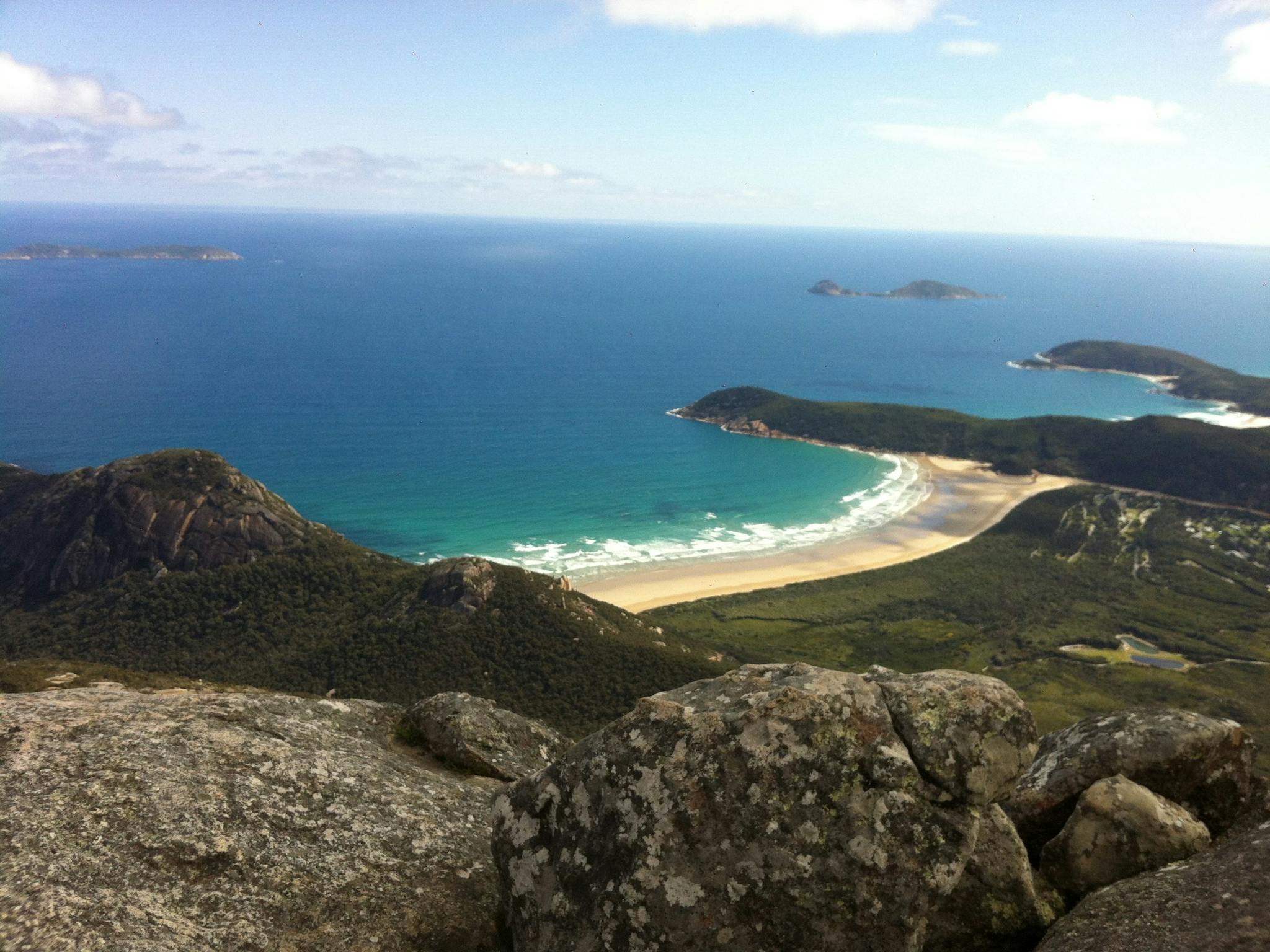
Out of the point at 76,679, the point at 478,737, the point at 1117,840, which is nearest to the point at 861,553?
the point at 478,737

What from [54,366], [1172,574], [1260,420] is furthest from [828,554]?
[54,366]

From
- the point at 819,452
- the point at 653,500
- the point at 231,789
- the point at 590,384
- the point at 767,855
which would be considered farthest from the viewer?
the point at 590,384

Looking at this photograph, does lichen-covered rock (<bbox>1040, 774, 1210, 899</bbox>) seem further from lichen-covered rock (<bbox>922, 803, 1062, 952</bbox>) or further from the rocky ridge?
lichen-covered rock (<bbox>922, 803, 1062, 952</bbox>)

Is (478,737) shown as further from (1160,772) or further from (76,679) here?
(76,679)

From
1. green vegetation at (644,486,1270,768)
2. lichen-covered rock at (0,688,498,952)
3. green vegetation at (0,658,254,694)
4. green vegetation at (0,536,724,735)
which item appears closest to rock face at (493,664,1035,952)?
lichen-covered rock at (0,688,498,952)

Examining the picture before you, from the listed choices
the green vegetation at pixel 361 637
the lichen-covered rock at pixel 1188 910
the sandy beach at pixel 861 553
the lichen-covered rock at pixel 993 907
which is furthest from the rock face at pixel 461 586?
the lichen-covered rock at pixel 1188 910

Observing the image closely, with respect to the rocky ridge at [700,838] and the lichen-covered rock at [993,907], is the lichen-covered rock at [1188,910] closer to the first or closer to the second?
the rocky ridge at [700,838]

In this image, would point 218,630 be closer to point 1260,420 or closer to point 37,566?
point 37,566
